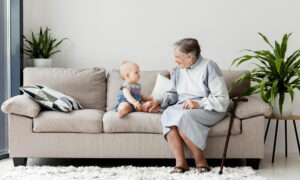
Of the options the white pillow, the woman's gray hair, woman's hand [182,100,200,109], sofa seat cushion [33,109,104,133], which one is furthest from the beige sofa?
the woman's gray hair

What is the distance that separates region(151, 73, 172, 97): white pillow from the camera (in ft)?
11.8

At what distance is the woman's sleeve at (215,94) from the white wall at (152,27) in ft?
3.56

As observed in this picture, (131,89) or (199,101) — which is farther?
(131,89)

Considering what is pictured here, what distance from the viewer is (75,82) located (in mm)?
3707

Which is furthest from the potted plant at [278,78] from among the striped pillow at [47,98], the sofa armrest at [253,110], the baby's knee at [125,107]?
the striped pillow at [47,98]

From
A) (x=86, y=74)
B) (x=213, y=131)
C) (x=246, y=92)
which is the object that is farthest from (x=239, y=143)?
(x=86, y=74)

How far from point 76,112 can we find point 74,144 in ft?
0.87

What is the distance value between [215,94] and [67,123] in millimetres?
1194

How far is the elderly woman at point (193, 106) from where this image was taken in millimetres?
3000

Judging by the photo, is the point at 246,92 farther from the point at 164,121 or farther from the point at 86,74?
the point at 86,74

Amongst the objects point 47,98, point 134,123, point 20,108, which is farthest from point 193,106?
point 20,108

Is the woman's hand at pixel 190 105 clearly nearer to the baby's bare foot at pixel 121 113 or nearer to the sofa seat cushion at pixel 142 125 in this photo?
the sofa seat cushion at pixel 142 125

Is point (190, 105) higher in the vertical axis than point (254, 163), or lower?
higher

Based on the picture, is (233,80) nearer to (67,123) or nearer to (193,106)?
(193,106)
